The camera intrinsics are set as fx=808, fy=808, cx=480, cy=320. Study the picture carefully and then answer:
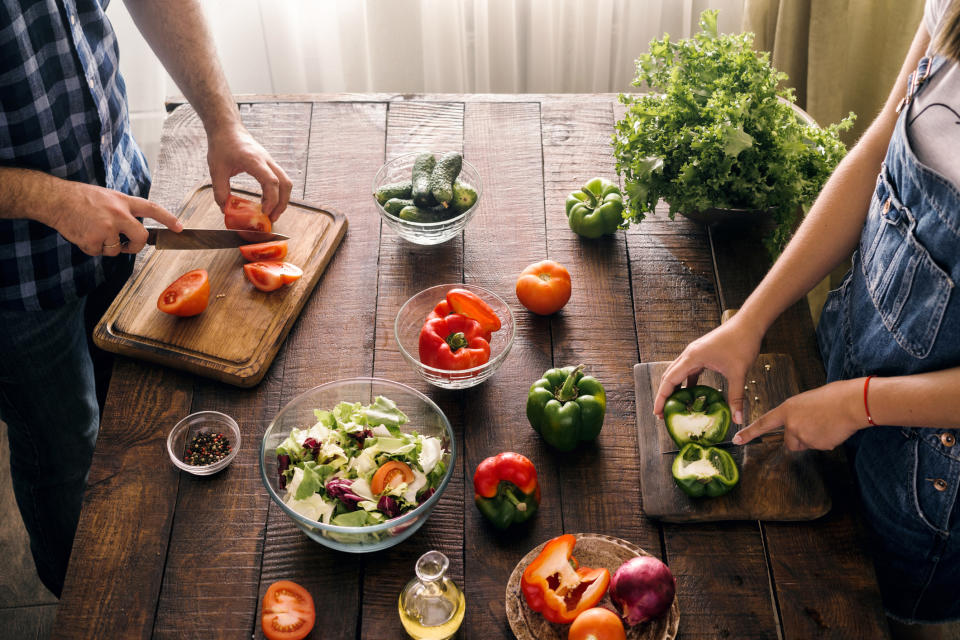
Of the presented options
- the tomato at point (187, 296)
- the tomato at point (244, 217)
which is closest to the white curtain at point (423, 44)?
the tomato at point (244, 217)

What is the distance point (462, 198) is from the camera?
1836 millimetres

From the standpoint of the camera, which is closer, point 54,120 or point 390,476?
point 390,476

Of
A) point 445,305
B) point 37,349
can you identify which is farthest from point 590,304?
point 37,349

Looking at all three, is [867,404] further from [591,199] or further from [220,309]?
[220,309]

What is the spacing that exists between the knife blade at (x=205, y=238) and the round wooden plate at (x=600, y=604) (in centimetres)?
91

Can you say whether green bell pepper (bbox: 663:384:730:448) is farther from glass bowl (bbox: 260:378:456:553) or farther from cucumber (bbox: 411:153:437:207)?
cucumber (bbox: 411:153:437:207)

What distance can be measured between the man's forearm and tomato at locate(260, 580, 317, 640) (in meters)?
1.10

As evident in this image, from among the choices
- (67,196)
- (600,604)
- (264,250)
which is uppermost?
(67,196)

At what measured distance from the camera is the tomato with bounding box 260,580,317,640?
4.24ft

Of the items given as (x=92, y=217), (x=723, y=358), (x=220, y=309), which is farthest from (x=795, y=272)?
(x=92, y=217)

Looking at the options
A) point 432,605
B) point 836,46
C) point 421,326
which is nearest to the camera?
point 432,605

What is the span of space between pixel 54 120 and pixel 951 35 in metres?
1.62

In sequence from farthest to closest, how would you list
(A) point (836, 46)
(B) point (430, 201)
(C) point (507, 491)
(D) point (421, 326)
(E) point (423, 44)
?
(E) point (423, 44) → (A) point (836, 46) → (B) point (430, 201) → (D) point (421, 326) → (C) point (507, 491)

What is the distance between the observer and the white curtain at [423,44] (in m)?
2.98
